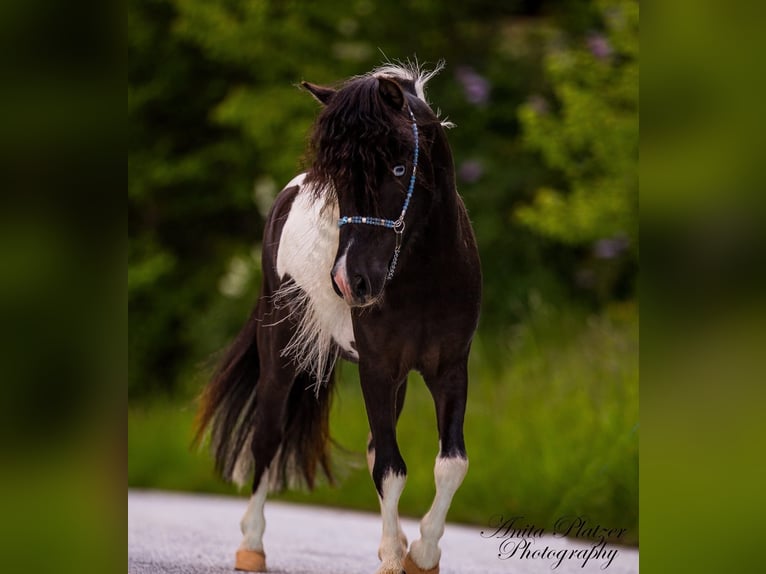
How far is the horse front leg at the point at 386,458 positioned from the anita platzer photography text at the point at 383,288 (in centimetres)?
1

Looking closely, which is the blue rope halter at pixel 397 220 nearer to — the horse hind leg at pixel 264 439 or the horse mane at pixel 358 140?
the horse mane at pixel 358 140

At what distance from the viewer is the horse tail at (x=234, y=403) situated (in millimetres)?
5617

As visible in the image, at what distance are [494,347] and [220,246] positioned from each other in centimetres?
505

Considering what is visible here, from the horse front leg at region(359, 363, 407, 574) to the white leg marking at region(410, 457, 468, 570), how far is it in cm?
10

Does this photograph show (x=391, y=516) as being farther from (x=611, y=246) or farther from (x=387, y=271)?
(x=611, y=246)

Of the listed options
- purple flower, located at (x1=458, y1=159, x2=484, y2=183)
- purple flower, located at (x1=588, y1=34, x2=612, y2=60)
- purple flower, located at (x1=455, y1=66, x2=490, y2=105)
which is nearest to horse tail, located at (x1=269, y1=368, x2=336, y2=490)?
purple flower, located at (x1=588, y1=34, x2=612, y2=60)

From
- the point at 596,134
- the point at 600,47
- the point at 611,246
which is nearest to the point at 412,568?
the point at 596,134

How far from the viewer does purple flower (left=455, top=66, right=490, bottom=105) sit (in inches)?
470

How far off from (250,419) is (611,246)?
6.35m

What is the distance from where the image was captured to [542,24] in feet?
43.7

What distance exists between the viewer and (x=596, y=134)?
34.9 ft
